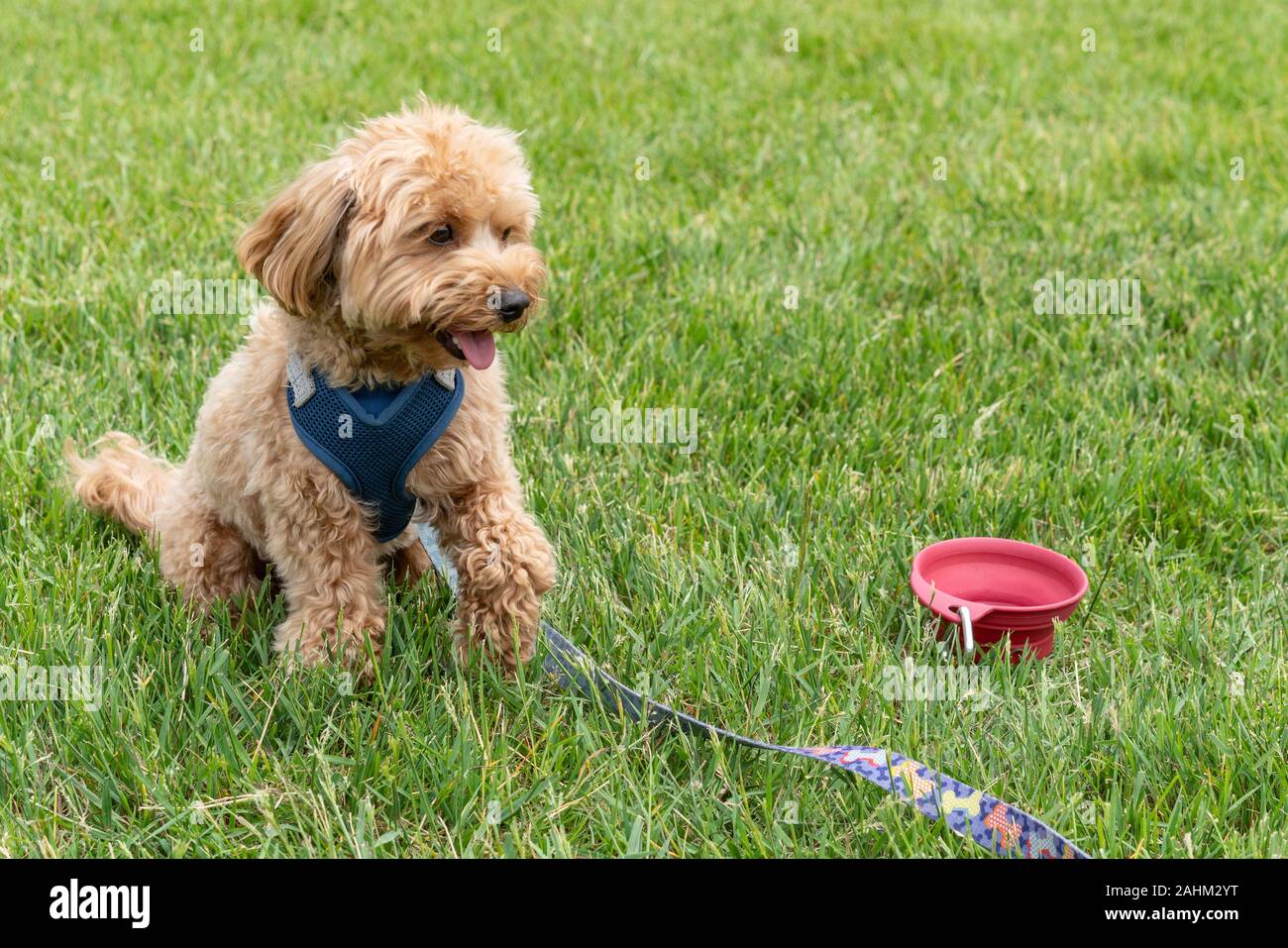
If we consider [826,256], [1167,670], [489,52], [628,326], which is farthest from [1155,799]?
[489,52]

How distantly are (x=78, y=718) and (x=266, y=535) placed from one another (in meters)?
0.61

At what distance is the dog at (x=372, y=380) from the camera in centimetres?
297

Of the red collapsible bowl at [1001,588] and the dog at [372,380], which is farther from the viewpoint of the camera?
the red collapsible bowl at [1001,588]

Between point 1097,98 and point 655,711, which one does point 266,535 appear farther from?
point 1097,98

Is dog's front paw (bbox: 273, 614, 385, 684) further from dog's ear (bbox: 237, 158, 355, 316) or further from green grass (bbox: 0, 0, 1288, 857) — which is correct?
dog's ear (bbox: 237, 158, 355, 316)

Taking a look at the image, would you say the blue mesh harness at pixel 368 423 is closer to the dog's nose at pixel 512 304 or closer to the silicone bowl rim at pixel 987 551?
the dog's nose at pixel 512 304

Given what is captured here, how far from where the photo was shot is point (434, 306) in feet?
9.68

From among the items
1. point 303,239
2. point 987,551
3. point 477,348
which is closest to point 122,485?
point 303,239

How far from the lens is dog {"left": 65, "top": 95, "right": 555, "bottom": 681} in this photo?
2975 millimetres

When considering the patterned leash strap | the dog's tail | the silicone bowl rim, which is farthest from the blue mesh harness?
the silicone bowl rim

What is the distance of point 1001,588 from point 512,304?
1688 mm

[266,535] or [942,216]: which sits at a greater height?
[942,216]

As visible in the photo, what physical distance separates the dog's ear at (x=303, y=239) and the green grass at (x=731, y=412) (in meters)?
0.27

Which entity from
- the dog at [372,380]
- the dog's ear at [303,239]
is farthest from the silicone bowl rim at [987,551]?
the dog's ear at [303,239]
